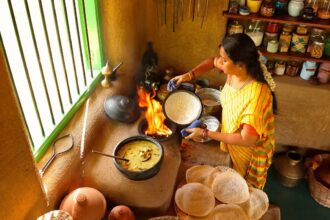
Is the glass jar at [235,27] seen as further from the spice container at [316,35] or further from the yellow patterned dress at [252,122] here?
the yellow patterned dress at [252,122]

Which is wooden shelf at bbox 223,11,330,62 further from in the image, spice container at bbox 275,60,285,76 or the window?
the window

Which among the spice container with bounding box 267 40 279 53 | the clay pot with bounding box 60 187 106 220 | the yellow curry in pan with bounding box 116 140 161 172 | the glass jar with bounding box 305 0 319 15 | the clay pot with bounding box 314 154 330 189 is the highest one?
the glass jar with bounding box 305 0 319 15

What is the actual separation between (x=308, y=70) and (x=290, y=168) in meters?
0.88

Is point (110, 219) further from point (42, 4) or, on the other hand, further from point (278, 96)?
point (278, 96)

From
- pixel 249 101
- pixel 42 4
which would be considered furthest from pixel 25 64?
pixel 249 101

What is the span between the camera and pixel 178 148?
6.87 ft

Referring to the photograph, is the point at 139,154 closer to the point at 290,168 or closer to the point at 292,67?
the point at 292,67

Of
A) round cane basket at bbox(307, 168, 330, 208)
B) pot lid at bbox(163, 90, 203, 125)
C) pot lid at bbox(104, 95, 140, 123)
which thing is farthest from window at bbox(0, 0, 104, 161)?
round cane basket at bbox(307, 168, 330, 208)

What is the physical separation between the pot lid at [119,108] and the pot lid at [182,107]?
249mm

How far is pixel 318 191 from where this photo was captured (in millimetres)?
2832

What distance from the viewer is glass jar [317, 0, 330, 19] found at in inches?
95.2

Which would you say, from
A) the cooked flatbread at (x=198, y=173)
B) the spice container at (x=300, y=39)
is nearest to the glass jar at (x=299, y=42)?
the spice container at (x=300, y=39)

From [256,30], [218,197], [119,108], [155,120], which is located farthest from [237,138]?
[256,30]

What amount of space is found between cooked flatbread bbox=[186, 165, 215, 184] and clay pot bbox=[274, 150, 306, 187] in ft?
4.19
